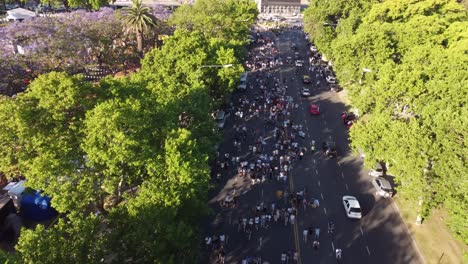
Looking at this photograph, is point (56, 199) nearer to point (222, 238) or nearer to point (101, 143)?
point (101, 143)

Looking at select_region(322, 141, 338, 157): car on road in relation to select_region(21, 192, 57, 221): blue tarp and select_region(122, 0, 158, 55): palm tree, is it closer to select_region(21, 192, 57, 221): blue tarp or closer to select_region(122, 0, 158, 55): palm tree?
select_region(21, 192, 57, 221): blue tarp

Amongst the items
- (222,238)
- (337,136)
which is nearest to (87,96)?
(222,238)

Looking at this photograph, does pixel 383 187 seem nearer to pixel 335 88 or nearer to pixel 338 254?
pixel 338 254

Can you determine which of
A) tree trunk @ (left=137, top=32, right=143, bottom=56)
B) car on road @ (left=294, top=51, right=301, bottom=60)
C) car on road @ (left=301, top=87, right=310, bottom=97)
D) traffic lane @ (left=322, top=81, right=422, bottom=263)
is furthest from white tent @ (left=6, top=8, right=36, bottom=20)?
traffic lane @ (left=322, top=81, right=422, bottom=263)

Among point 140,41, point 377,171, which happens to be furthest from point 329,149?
point 140,41

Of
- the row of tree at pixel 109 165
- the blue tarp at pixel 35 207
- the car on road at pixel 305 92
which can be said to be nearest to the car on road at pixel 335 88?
the car on road at pixel 305 92

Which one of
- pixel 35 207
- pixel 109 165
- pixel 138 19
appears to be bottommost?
pixel 35 207

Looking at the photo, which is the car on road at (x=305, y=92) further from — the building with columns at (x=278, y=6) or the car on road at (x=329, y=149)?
the building with columns at (x=278, y=6)
